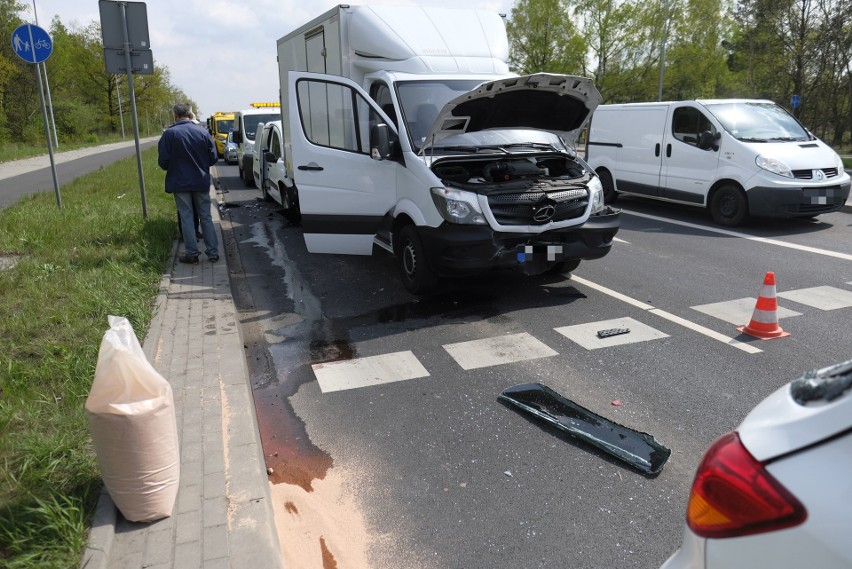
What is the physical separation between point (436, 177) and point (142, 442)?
3.97 meters

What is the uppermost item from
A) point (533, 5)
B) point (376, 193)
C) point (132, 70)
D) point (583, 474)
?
point (533, 5)

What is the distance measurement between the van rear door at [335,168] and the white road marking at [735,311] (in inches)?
132

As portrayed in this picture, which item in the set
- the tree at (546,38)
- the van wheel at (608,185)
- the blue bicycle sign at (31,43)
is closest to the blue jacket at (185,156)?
the blue bicycle sign at (31,43)

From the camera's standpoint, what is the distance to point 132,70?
951 centimetres

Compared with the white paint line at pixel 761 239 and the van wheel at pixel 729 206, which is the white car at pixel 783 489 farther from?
Result: the van wheel at pixel 729 206

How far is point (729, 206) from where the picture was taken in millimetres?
10562

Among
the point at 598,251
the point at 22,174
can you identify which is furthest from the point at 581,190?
the point at 22,174

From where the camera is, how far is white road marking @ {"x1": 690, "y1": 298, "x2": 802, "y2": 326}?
599cm

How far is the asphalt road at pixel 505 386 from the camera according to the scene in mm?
3184

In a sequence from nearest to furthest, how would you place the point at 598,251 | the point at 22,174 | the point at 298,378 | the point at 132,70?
the point at 298,378, the point at 598,251, the point at 132,70, the point at 22,174

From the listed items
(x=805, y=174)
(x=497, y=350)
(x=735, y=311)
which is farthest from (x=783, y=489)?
(x=805, y=174)

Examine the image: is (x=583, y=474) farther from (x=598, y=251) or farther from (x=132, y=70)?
(x=132, y=70)

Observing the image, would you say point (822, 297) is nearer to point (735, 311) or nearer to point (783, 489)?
point (735, 311)

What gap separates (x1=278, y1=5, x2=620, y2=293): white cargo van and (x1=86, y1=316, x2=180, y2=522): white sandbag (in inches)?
141
